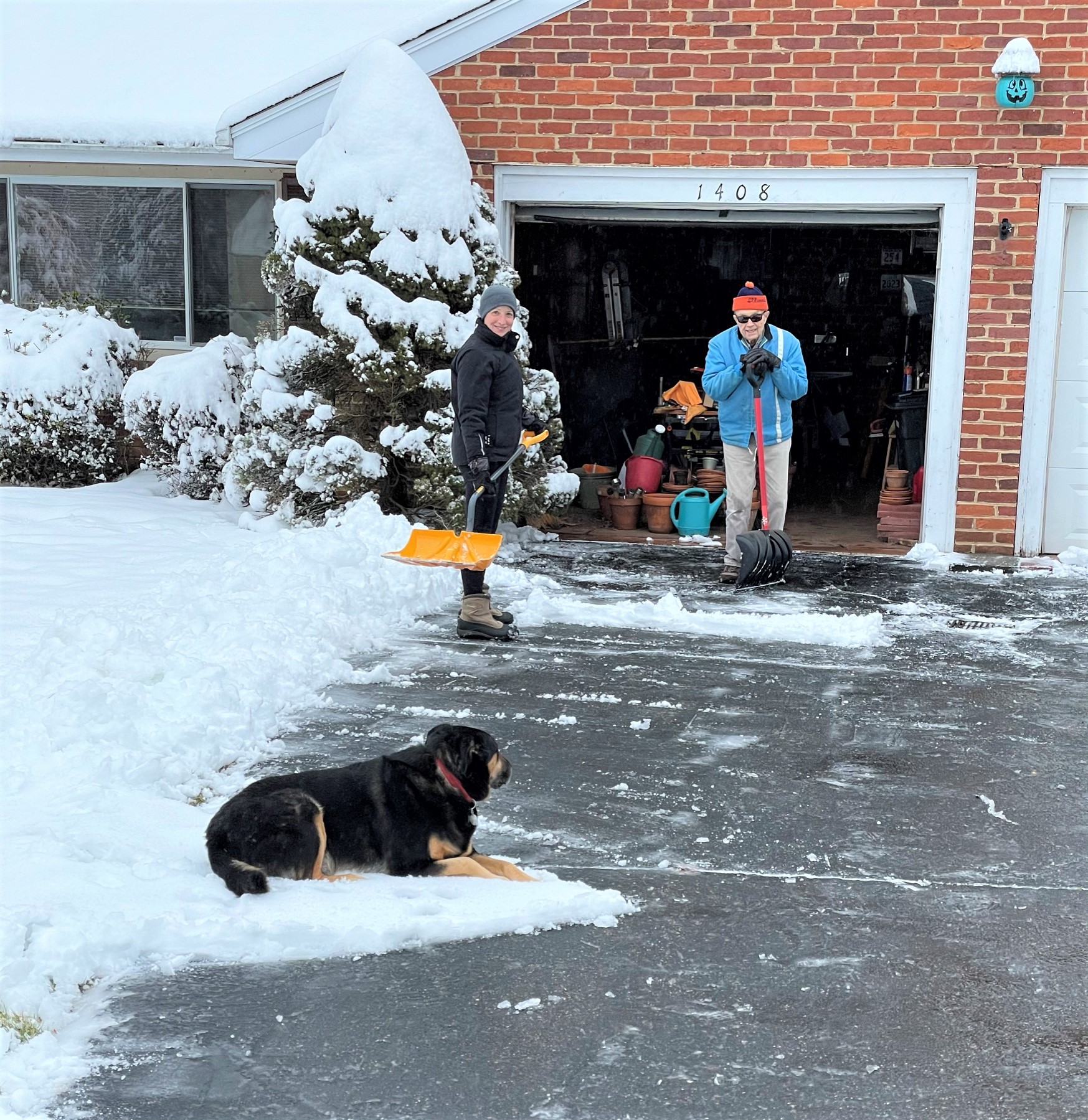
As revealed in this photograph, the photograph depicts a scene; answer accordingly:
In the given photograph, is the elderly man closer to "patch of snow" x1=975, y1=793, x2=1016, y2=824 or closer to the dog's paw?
"patch of snow" x1=975, y1=793, x2=1016, y2=824

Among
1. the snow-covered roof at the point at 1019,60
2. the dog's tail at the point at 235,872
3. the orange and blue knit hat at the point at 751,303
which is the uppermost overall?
the snow-covered roof at the point at 1019,60

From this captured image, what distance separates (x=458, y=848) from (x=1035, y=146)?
8627 millimetres

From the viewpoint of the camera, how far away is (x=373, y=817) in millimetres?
4477

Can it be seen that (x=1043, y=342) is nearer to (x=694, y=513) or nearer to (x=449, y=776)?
(x=694, y=513)

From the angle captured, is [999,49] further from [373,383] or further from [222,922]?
[222,922]

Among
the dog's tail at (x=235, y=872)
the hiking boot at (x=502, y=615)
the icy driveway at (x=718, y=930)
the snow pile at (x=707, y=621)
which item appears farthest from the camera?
the snow pile at (x=707, y=621)

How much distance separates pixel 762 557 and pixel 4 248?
887 cm

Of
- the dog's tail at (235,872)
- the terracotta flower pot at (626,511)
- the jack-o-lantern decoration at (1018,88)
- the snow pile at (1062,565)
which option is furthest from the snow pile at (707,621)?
the jack-o-lantern decoration at (1018,88)

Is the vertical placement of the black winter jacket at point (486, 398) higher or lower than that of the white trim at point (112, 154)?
lower

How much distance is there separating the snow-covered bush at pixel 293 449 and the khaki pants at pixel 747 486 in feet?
8.94

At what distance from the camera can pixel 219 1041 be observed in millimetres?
3615

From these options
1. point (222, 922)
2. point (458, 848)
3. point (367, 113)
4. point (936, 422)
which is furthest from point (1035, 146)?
point (222, 922)

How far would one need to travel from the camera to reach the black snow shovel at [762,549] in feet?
31.5

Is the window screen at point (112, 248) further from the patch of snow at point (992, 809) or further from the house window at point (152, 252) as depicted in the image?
the patch of snow at point (992, 809)
